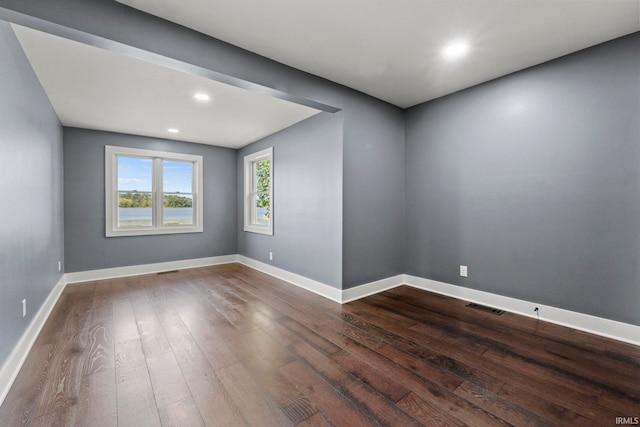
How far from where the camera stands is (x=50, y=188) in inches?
130

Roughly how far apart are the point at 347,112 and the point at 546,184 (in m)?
2.22

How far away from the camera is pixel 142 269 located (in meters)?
4.87

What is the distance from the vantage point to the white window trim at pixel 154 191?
4.66 metres

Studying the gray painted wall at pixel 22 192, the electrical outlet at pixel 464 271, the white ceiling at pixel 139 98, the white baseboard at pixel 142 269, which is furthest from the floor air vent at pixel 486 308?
the white baseboard at pixel 142 269

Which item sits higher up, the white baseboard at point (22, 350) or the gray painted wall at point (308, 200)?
the gray painted wall at point (308, 200)

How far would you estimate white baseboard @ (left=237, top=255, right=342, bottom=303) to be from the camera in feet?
11.4

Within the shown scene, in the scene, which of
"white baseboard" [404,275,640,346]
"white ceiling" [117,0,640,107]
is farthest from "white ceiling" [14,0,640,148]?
"white baseboard" [404,275,640,346]

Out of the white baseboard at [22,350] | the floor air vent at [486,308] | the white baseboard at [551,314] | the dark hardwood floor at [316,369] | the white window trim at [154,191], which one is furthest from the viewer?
the white window trim at [154,191]

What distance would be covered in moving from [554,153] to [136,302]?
487 centimetres

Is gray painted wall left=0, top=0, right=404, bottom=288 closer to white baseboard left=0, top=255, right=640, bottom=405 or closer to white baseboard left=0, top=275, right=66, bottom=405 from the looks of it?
white baseboard left=0, top=255, right=640, bottom=405

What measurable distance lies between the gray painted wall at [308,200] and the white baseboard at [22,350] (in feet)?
9.10

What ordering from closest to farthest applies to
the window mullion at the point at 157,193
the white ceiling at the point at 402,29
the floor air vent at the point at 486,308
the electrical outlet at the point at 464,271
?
1. the white ceiling at the point at 402,29
2. the floor air vent at the point at 486,308
3. the electrical outlet at the point at 464,271
4. the window mullion at the point at 157,193

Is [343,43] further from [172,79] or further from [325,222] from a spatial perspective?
[325,222]

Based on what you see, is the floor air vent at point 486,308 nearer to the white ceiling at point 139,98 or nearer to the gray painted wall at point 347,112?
the gray painted wall at point 347,112
